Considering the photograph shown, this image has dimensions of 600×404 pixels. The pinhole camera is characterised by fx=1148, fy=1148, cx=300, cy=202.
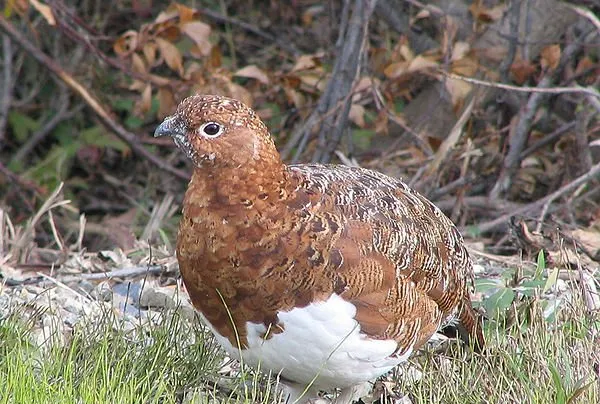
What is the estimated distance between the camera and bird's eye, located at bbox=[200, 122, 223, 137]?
3135 millimetres

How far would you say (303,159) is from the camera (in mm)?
5879

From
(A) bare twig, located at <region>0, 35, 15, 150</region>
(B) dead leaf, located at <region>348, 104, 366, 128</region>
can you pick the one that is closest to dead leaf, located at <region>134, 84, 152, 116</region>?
(B) dead leaf, located at <region>348, 104, 366, 128</region>

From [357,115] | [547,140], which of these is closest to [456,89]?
[357,115]

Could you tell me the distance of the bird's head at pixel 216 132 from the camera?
3135 mm

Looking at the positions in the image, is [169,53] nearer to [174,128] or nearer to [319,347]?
[174,128]

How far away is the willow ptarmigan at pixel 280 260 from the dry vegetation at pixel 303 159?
20 centimetres

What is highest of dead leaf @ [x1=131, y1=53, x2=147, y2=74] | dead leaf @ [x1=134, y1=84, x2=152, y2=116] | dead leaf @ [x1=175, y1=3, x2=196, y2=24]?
dead leaf @ [x1=175, y1=3, x2=196, y2=24]

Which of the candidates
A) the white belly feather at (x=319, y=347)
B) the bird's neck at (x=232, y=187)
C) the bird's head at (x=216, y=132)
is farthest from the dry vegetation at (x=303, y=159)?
the bird's head at (x=216, y=132)

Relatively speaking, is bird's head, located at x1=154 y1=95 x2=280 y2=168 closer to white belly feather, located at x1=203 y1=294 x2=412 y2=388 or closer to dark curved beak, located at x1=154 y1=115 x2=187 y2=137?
dark curved beak, located at x1=154 y1=115 x2=187 y2=137

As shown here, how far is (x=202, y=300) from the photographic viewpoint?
3223 millimetres

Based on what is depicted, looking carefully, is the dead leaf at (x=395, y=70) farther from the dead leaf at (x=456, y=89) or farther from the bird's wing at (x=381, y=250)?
the bird's wing at (x=381, y=250)

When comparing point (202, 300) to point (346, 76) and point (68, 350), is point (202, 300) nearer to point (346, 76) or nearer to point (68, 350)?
point (68, 350)

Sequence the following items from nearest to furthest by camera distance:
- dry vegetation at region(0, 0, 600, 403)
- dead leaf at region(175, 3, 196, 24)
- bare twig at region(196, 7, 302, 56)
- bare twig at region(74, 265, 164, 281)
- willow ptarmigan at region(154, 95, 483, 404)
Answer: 1. willow ptarmigan at region(154, 95, 483, 404)
2. dry vegetation at region(0, 0, 600, 403)
3. bare twig at region(74, 265, 164, 281)
4. dead leaf at region(175, 3, 196, 24)
5. bare twig at region(196, 7, 302, 56)

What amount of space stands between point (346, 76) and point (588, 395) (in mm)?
2751
